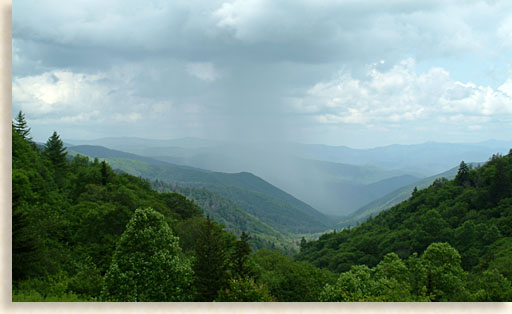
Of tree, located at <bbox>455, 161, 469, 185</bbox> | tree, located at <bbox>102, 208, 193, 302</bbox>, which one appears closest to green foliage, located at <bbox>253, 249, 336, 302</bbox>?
tree, located at <bbox>102, 208, 193, 302</bbox>

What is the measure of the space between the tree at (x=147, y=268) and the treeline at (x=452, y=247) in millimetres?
8800

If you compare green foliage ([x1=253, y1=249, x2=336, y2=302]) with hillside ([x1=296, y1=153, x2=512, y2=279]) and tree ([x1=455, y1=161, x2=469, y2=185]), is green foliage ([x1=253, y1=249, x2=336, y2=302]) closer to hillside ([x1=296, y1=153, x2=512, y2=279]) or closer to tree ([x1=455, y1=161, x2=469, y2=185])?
hillside ([x1=296, y1=153, x2=512, y2=279])

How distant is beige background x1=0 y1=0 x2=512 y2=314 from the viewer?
13703 mm

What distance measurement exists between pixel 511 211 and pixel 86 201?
4877cm

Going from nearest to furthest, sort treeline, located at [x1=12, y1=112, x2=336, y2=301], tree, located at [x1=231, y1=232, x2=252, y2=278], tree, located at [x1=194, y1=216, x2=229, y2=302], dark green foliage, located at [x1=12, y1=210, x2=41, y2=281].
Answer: dark green foliage, located at [x1=12, y1=210, x2=41, y2=281]
treeline, located at [x1=12, y1=112, x2=336, y2=301]
tree, located at [x1=194, y1=216, x2=229, y2=302]
tree, located at [x1=231, y1=232, x2=252, y2=278]

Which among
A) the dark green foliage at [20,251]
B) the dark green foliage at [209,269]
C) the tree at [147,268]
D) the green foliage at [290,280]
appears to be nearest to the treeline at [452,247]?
the green foliage at [290,280]

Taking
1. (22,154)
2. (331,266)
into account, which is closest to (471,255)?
(331,266)

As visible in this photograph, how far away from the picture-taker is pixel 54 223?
22.8 metres

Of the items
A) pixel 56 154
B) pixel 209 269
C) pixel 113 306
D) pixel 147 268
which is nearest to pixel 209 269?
pixel 209 269

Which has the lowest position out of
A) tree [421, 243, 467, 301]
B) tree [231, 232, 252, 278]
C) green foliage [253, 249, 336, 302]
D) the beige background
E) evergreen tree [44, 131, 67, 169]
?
green foliage [253, 249, 336, 302]

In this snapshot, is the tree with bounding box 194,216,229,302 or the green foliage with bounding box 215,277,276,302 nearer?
the green foliage with bounding box 215,277,276,302

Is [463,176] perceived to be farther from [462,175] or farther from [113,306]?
[113,306]

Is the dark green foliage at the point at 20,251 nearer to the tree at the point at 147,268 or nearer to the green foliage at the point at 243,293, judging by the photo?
the tree at the point at 147,268

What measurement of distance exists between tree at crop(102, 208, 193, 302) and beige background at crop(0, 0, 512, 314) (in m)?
2.31
